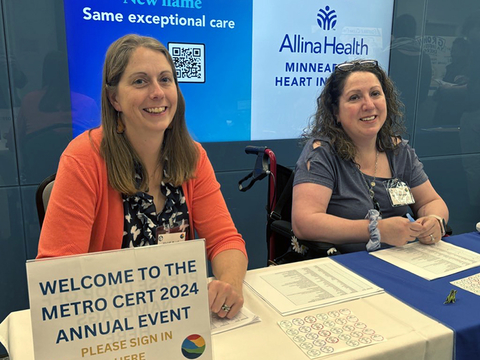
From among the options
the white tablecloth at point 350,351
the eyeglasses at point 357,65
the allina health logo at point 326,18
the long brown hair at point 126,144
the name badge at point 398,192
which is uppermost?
the allina health logo at point 326,18

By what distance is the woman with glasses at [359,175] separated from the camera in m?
1.65

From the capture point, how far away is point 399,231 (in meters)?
1.55

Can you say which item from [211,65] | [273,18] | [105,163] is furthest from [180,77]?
[105,163]

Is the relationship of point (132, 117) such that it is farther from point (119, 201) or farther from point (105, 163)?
point (119, 201)

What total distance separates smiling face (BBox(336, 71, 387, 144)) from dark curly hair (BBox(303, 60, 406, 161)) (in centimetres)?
3

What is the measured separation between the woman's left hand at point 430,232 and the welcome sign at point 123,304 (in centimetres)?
107

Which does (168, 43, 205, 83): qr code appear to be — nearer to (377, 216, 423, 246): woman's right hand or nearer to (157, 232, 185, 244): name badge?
(157, 232, 185, 244): name badge

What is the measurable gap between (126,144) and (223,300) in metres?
0.64

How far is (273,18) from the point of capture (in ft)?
8.70

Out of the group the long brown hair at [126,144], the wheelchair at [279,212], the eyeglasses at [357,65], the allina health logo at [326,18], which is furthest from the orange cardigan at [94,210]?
the allina health logo at [326,18]

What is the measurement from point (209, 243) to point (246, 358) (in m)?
0.61

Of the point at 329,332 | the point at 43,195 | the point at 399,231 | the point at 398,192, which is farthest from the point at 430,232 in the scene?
the point at 43,195

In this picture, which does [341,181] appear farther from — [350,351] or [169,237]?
[350,351]

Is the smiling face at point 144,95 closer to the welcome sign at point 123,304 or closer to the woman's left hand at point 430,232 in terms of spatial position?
the welcome sign at point 123,304
